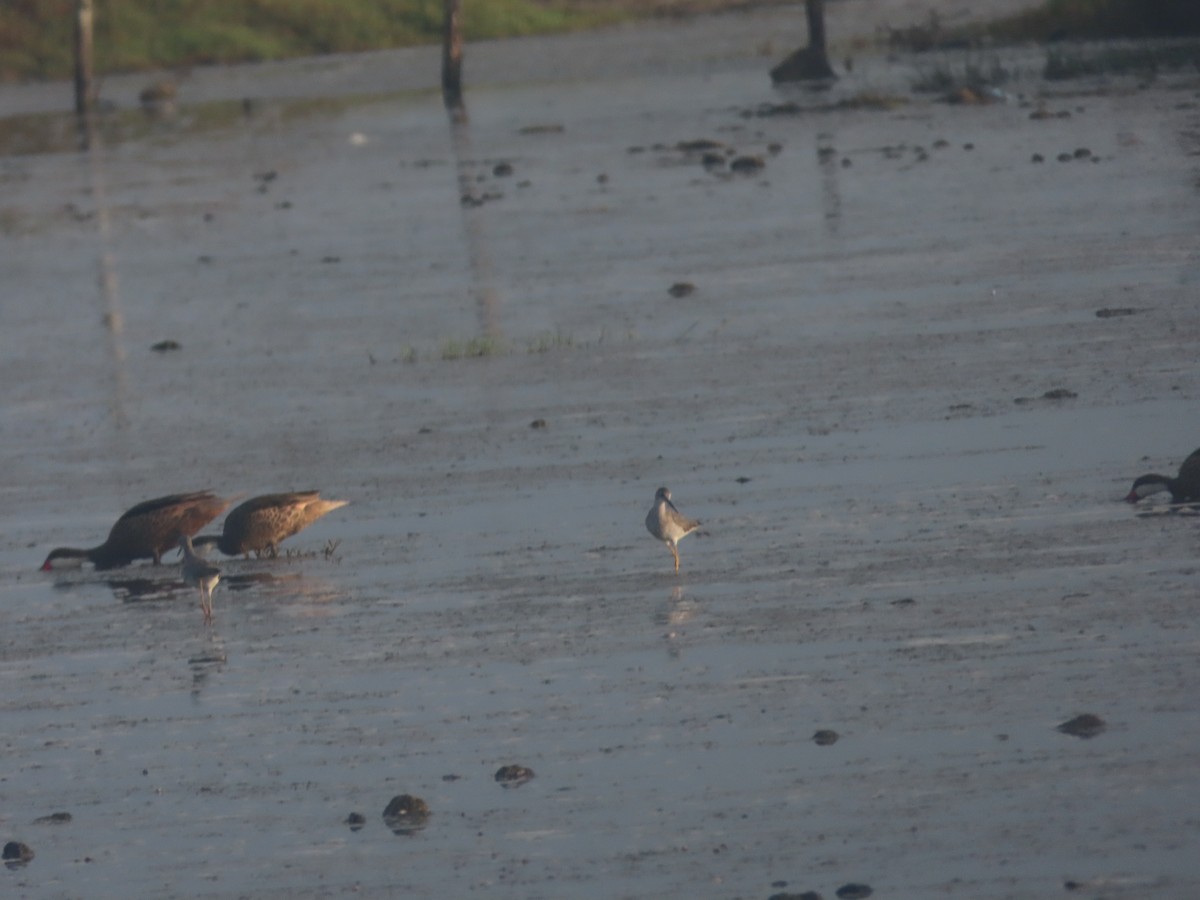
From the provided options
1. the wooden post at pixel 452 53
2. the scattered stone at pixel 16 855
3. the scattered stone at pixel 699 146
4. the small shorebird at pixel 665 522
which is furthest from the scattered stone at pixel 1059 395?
the wooden post at pixel 452 53

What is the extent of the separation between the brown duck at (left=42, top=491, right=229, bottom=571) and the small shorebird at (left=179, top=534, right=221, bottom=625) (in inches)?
37.5

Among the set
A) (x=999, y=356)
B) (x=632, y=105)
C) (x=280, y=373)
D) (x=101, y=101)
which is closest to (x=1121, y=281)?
(x=999, y=356)

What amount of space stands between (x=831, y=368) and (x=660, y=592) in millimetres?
4673

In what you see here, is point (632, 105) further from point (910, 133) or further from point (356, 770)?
point (356, 770)

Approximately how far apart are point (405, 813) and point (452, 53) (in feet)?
126

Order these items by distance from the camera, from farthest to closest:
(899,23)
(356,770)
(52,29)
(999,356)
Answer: (52,29) → (899,23) → (999,356) → (356,770)

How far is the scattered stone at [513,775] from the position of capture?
23.9 ft

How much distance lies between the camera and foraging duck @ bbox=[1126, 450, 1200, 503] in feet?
31.8

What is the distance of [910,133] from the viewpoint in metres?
28.5

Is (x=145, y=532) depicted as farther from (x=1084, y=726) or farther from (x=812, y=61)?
(x=812, y=61)

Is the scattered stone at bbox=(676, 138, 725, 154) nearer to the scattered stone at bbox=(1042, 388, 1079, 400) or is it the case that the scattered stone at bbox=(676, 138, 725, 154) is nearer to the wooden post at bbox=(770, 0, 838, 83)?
the wooden post at bbox=(770, 0, 838, 83)

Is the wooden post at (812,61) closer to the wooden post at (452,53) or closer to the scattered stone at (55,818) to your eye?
the wooden post at (452,53)

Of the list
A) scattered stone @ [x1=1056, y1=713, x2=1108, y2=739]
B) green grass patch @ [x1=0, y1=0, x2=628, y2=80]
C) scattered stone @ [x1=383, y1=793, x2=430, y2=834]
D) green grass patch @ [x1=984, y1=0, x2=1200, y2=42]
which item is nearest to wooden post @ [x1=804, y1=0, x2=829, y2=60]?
green grass patch @ [x1=984, y1=0, x2=1200, y2=42]

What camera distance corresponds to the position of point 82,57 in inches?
1902
